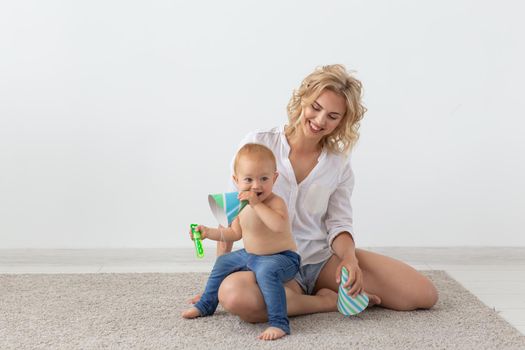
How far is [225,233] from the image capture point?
1842 mm

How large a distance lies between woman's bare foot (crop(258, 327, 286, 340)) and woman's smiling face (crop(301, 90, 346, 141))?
0.49 meters

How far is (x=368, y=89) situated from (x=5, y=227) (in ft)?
4.33

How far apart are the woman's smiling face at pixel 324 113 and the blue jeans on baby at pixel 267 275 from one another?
305mm

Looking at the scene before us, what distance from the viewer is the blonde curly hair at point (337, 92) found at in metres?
1.88

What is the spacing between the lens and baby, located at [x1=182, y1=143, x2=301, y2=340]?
1.74 meters

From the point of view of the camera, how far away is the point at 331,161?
6.48 feet

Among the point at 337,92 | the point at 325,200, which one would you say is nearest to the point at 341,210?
the point at 325,200

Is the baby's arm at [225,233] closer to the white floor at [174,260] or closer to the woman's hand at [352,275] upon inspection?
the woman's hand at [352,275]

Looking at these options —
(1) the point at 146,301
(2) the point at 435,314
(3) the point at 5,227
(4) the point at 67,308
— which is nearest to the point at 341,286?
(2) the point at 435,314

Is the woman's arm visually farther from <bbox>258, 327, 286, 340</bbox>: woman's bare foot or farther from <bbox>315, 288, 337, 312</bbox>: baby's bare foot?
<bbox>258, 327, 286, 340</bbox>: woman's bare foot

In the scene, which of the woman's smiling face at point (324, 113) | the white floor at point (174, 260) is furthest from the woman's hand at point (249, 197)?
the white floor at point (174, 260)

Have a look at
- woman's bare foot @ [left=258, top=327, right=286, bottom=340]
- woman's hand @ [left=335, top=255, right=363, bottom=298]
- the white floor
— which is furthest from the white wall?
woman's bare foot @ [left=258, top=327, right=286, bottom=340]

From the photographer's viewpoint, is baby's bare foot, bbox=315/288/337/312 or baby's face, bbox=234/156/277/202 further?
baby's bare foot, bbox=315/288/337/312

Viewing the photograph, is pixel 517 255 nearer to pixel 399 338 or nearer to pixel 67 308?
pixel 399 338
